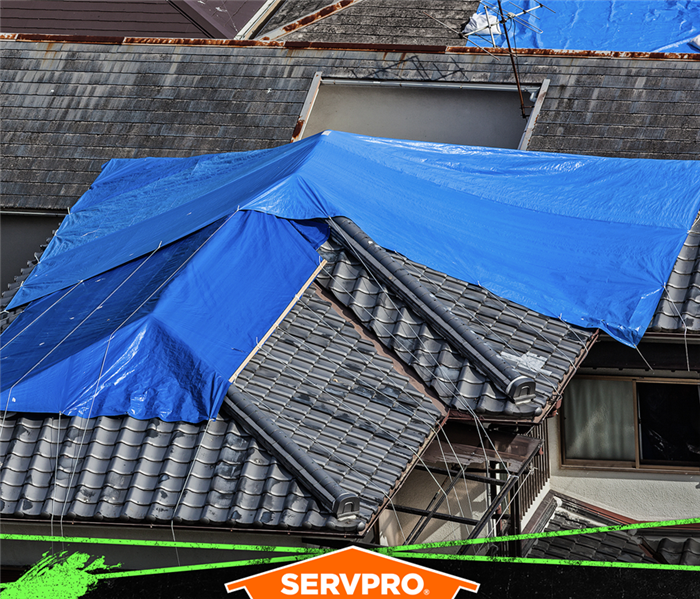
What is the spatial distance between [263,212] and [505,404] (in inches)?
147

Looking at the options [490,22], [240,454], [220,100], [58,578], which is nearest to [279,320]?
[240,454]

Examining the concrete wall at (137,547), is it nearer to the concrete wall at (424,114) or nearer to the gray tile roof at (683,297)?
the gray tile roof at (683,297)

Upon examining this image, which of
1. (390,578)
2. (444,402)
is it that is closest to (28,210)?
(444,402)

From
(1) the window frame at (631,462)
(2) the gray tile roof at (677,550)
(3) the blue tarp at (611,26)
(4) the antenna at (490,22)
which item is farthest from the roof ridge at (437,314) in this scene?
(3) the blue tarp at (611,26)

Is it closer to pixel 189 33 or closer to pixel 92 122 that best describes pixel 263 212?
pixel 92 122

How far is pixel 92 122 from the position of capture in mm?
16156

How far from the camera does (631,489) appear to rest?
1100cm

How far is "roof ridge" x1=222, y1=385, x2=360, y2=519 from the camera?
7.24 metres

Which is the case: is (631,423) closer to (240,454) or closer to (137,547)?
(240,454)

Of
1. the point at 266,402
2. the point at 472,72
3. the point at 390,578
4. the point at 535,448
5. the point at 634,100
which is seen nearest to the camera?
the point at 390,578

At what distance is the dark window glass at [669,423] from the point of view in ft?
35.3

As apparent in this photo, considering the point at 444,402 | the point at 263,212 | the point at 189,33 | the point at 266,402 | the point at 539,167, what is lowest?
the point at 266,402

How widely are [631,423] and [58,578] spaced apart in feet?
23.0

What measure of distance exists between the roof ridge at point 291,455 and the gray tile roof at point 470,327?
172 cm
